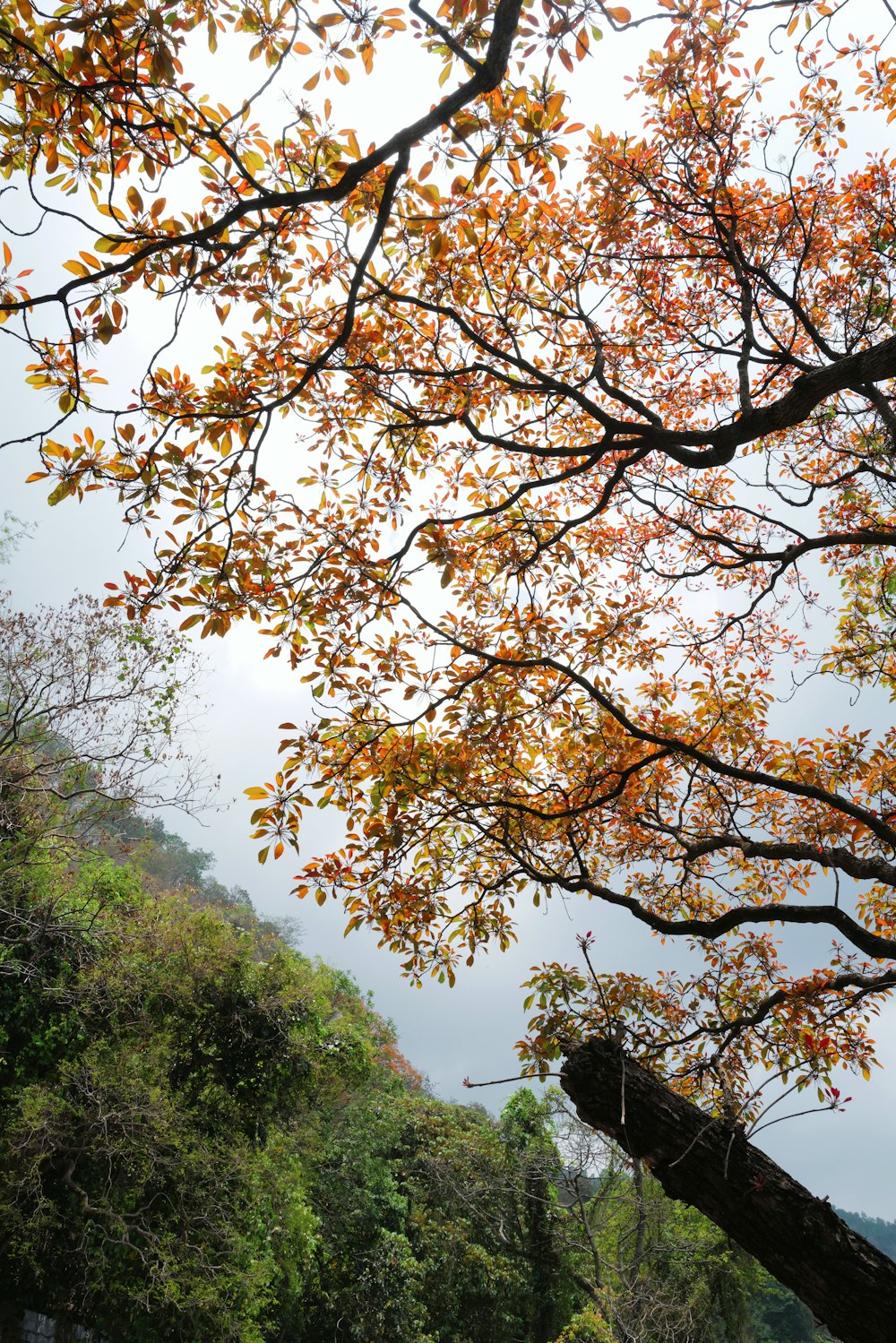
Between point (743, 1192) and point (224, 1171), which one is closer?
point (743, 1192)

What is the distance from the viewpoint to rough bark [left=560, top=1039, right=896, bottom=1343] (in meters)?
2.89

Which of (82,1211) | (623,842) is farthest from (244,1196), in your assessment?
(623,842)

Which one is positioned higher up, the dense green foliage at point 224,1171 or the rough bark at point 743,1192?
the rough bark at point 743,1192

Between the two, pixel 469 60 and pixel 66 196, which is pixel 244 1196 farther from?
pixel 469 60

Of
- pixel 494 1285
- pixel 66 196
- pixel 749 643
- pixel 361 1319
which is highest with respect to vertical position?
pixel 749 643

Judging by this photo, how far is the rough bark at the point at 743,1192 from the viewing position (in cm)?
289

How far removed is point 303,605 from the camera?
3.67 meters

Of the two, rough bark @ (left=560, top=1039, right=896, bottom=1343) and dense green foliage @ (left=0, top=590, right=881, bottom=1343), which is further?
dense green foliage @ (left=0, top=590, right=881, bottom=1343)

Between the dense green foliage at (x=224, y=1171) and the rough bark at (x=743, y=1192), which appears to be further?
the dense green foliage at (x=224, y=1171)

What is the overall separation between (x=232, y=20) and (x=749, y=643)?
5.13m

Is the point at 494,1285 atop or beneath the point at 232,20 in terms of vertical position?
beneath

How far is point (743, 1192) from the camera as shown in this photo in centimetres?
308

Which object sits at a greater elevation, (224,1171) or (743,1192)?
(743,1192)

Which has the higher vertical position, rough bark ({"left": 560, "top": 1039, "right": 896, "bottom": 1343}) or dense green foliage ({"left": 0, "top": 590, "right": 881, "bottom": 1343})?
rough bark ({"left": 560, "top": 1039, "right": 896, "bottom": 1343})
